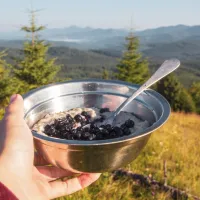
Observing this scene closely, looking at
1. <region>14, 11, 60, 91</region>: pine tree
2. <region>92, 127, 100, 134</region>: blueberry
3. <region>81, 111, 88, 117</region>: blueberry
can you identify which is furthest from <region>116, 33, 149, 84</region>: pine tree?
<region>92, 127, 100, 134</region>: blueberry

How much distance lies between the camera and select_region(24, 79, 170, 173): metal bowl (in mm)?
1134

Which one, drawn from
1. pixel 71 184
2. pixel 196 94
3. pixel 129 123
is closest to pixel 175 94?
pixel 196 94

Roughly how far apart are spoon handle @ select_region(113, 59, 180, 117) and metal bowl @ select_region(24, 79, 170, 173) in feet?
0.16

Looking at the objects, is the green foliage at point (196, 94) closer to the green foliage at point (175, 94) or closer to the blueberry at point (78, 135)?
the green foliage at point (175, 94)

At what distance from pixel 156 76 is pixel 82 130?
0.54 m

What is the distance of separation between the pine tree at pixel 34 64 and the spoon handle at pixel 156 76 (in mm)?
13921

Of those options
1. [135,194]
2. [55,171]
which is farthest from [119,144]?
[135,194]

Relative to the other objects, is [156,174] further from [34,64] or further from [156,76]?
[34,64]

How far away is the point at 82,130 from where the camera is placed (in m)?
1.39

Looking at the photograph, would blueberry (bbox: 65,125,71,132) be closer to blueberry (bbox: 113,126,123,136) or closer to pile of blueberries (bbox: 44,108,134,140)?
pile of blueberries (bbox: 44,108,134,140)

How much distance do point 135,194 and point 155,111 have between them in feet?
4.67

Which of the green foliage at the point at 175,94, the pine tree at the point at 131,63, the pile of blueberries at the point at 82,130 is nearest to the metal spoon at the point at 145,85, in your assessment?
the pile of blueberries at the point at 82,130

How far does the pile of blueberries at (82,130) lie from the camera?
4.31 feet

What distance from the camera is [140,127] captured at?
145 cm
